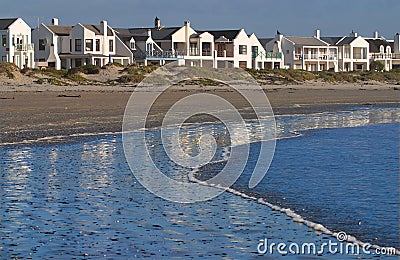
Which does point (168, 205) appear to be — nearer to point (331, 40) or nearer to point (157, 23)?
point (157, 23)

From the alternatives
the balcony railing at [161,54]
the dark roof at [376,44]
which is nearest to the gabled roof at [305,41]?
the dark roof at [376,44]

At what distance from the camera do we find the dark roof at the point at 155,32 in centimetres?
6644

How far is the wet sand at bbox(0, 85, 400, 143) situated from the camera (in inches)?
745

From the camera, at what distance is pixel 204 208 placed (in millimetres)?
9102

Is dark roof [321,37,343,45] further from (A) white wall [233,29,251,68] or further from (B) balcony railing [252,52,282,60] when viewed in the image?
(A) white wall [233,29,251,68]

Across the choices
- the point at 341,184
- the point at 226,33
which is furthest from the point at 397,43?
the point at 341,184

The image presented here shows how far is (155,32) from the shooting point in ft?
222

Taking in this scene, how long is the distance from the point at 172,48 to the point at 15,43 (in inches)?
582

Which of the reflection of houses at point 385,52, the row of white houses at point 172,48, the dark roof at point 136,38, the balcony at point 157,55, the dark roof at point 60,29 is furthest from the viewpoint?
the reflection of houses at point 385,52

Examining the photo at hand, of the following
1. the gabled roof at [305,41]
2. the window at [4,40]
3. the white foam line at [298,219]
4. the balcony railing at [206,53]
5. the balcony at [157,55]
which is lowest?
the white foam line at [298,219]

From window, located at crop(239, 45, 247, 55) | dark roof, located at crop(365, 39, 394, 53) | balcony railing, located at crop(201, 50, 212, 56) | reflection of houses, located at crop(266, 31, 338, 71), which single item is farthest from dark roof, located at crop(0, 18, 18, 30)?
dark roof, located at crop(365, 39, 394, 53)

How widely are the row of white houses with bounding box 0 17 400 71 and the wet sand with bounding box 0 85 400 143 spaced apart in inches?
827

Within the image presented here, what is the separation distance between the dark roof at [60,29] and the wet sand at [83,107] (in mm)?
22989

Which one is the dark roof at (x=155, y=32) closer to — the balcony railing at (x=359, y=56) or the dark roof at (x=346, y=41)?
the dark roof at (x=346, y=41)
